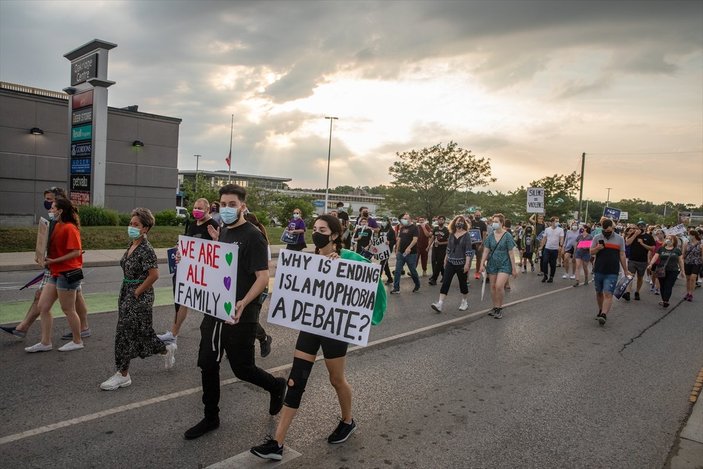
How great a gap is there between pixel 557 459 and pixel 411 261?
8.06 meters

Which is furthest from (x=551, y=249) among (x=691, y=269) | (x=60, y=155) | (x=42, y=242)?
(x=60, y=155)

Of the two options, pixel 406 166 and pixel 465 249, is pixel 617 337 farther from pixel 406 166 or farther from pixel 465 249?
pixel 406 166

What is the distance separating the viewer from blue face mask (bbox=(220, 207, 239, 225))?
12.9 feet

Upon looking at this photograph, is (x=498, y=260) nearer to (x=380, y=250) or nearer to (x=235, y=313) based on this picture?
(x=380, y=250)

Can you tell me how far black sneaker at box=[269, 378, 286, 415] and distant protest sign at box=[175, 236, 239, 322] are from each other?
0.85 metres

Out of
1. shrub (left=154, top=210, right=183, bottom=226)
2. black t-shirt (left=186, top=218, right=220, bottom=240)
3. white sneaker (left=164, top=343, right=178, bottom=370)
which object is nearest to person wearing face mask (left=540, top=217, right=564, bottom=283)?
black t-shirt (left=186, top=218, right=220, bottom=240)

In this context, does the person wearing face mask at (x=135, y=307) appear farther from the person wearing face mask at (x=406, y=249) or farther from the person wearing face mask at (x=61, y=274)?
the person wearing face mask at (x=406, y=249)

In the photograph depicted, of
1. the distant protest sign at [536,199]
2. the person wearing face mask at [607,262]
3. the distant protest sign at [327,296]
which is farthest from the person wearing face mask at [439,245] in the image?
the distant protest sign at [327,296]

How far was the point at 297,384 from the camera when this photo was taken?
3.68 meters

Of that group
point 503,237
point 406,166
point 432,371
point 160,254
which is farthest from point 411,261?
point 406,166

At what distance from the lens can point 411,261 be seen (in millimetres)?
11867

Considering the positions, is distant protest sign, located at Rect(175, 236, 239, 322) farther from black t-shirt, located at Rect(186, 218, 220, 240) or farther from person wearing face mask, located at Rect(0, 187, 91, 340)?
A: person wearing face mask, located at Rect(0, 187, 91, 340)

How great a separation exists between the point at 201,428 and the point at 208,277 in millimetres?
1183

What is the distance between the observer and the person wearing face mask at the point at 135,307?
4.78m
